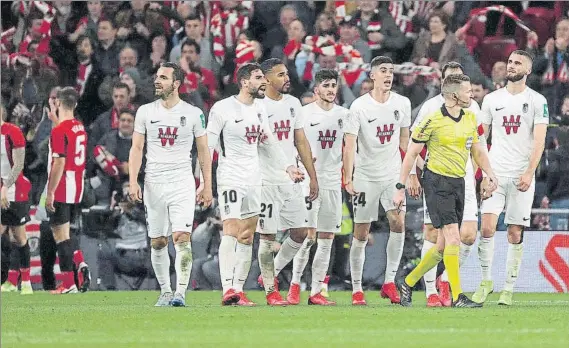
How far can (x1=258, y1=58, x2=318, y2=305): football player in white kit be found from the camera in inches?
556

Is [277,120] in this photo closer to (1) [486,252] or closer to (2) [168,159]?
(2) [168,159]

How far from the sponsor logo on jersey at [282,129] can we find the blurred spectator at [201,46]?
6127 mm

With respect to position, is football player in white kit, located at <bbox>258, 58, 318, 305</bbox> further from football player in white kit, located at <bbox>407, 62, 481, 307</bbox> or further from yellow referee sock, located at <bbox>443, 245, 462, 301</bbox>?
yellow referee sock, located at <bbox>443, 245, 462, 301</bbox>

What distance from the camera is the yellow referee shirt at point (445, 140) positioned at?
1300 centimetres

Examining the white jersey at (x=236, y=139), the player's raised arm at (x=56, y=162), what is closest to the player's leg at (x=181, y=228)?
the white jersey at (x=236, y=139)

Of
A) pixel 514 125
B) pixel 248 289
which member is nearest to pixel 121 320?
pixel 514 125

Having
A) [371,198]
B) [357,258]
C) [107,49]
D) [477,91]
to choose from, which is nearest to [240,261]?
[357,258]

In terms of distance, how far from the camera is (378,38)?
20562mm

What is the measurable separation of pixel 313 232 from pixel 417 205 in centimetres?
389

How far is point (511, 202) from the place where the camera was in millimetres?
14469

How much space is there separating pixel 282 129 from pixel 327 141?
0.69m

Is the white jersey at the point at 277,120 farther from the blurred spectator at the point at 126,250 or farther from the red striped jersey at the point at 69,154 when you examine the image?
the blurred spectator at the point at 126,250

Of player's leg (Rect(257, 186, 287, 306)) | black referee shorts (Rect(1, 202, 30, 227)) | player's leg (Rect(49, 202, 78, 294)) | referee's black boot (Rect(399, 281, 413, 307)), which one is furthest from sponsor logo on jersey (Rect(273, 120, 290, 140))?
black referee shorts (Rect(1, 202, 30, 227))

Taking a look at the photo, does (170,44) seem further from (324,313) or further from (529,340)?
(529,340)
